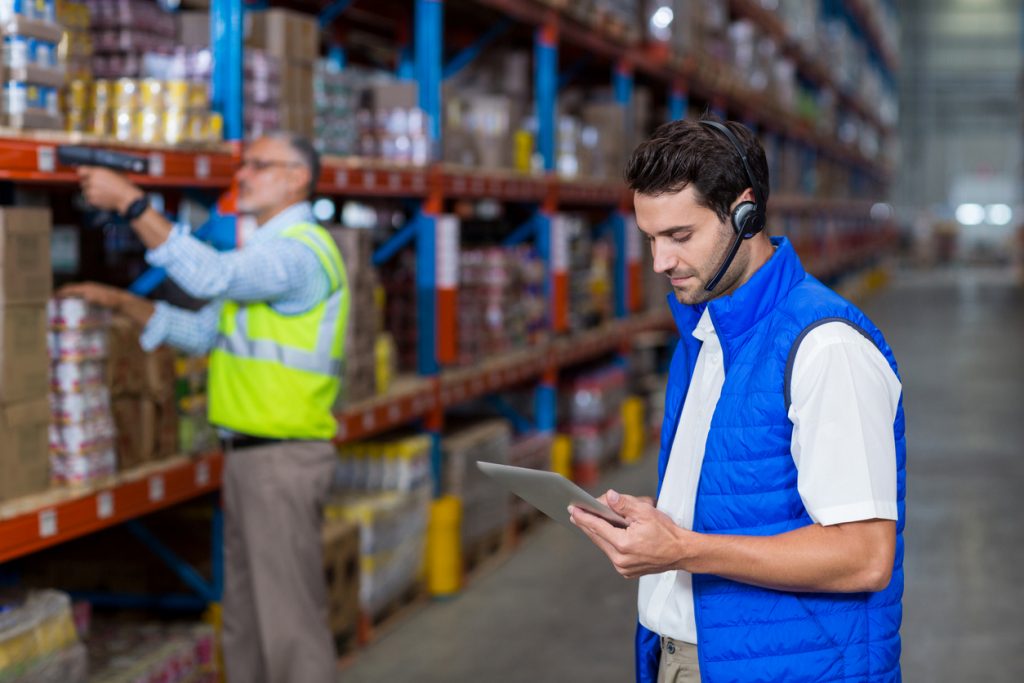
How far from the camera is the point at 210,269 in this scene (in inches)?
150

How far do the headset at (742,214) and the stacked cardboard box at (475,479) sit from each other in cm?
446

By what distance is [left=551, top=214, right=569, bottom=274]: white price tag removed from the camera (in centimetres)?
830

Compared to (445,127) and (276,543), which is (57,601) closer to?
(276,543)

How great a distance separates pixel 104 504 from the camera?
3809mm

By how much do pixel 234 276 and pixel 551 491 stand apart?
2005 mm

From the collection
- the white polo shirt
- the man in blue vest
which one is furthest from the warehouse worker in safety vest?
the white polo shirt

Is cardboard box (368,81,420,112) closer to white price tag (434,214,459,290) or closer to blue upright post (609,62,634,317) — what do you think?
white price tag (434,214,459,290)

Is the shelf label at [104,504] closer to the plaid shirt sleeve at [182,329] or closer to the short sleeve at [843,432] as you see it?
the plaid shirt sleeve at [182,329]

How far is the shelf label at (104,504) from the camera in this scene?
12.4 ft

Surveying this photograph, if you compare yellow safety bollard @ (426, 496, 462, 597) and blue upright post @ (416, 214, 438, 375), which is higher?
blue upright post @ (416, 214, 438, 375)

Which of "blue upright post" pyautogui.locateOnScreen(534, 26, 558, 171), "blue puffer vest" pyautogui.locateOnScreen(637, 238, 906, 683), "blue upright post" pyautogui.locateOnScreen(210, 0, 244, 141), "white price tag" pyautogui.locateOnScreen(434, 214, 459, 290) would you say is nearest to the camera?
"blue puffer vest" pyautogui.locateOnScreen(637, 238, 906, 683)

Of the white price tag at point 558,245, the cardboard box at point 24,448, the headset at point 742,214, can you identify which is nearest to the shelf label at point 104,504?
the cardboard box at point 24,448

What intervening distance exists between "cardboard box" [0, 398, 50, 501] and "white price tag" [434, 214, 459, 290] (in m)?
3.01

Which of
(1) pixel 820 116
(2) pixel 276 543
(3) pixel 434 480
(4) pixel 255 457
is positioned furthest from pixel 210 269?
(1) pixel 820 116
